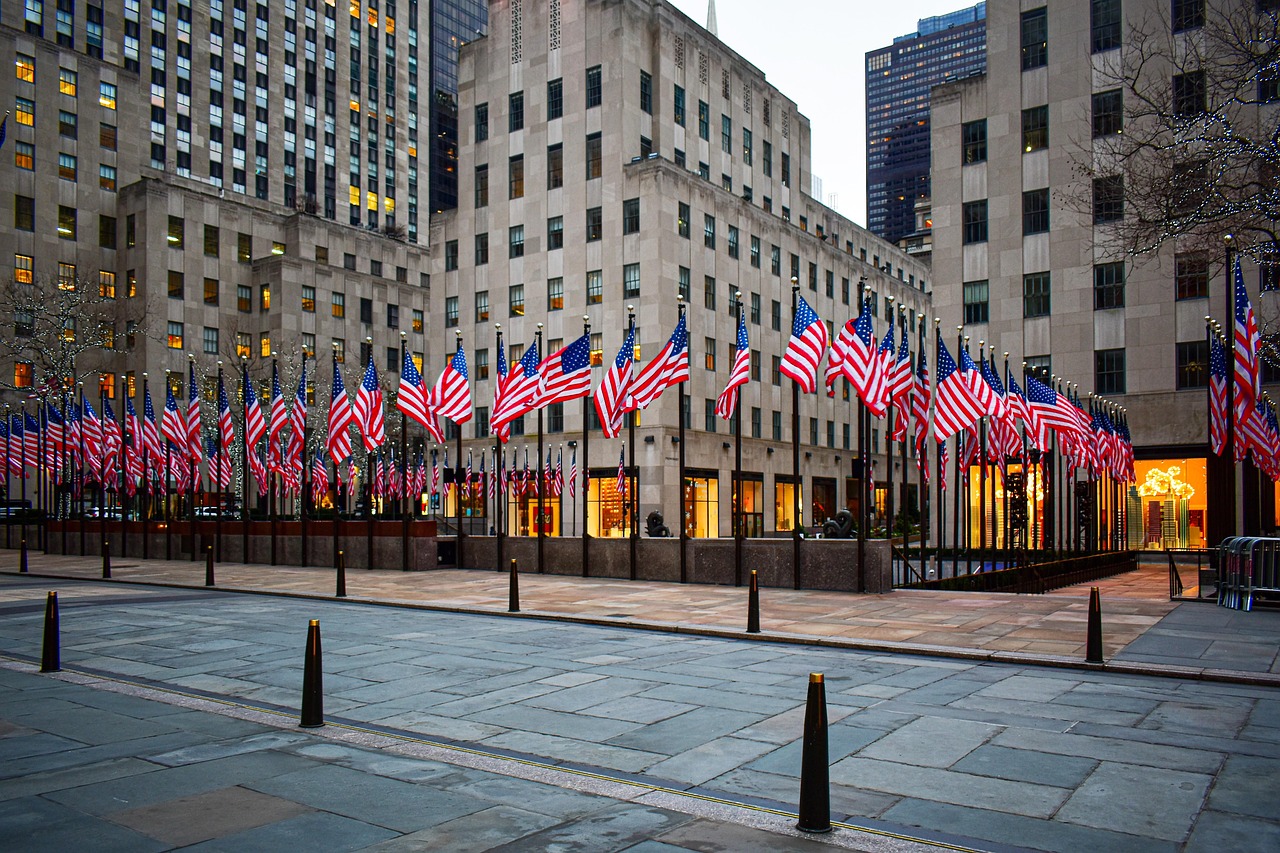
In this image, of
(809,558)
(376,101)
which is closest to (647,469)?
(809,558)

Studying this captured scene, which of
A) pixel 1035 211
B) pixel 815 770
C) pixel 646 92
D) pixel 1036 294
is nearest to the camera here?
pixel 815 770

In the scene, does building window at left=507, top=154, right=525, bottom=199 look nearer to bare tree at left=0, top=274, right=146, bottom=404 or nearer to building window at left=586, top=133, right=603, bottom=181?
building window at left=586, top=133, right=603, bottom=181

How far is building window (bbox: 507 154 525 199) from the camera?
2520 inches

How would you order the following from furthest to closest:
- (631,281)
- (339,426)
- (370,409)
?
(631,281)
(370,409)
(339,426)

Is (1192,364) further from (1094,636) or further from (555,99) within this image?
(555,99)

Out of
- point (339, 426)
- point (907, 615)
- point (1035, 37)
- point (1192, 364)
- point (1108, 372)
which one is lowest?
point (907, 615)

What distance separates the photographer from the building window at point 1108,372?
48.1m

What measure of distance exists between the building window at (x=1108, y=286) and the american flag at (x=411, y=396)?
3540 cm

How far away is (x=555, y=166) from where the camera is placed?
205 feet

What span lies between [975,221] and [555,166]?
26.3m

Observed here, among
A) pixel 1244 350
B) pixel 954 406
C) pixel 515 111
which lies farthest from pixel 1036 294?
pixel 515 111

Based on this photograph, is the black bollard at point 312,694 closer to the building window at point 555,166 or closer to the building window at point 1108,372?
the building window at point 1108,372

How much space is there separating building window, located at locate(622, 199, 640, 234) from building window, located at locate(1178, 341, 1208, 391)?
99.4ft

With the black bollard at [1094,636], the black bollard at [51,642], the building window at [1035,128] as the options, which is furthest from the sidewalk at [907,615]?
the building window at [1035,128]
